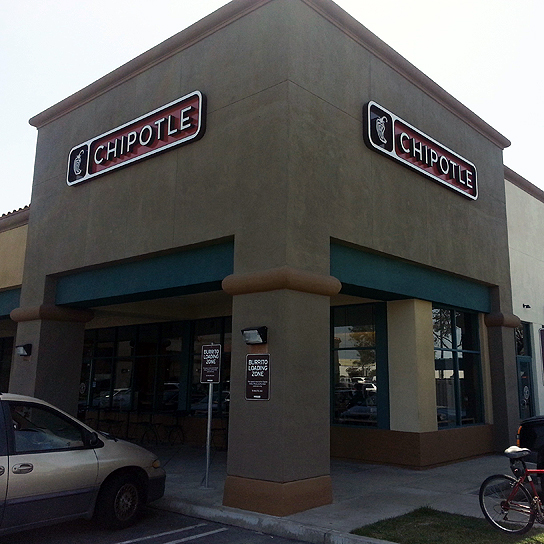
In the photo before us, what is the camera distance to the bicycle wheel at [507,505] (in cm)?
680

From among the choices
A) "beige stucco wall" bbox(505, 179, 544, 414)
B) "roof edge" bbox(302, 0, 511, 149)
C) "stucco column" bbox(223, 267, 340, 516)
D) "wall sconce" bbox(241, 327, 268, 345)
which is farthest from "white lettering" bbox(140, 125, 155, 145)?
"beige stucco wall" bbox(505, 179, 544, 414)

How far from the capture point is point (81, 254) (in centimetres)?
1257

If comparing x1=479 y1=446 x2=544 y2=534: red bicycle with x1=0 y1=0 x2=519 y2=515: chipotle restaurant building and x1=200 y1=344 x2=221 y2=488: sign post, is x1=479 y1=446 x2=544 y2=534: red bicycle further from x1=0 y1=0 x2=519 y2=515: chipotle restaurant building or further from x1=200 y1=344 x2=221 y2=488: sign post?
x1=200 y1=344 x2=221 y2=488: sign post

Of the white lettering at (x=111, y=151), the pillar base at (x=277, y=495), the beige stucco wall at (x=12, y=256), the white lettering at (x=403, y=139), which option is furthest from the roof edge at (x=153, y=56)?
the pillar base at (x=277, y=495)

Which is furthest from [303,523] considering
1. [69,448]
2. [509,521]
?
[69,448]

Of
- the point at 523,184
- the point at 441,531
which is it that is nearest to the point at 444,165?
the point at 523,184

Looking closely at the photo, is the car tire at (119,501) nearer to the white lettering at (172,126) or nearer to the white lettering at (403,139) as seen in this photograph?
the white lettering at (172,126)

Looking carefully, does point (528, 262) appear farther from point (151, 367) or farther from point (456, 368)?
point (151, 367)

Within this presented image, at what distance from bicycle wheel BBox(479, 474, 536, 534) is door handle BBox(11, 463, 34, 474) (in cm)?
555

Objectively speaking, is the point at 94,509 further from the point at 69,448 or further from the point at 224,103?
the point at 224,103

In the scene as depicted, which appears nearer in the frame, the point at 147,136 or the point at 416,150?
the point at 147,136

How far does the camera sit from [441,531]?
282 inches

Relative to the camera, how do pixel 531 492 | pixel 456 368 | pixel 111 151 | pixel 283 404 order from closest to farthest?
pixel 531 492, pixel 283 404, pixel 111 151, pixel 456 368

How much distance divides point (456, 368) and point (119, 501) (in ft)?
28.6
